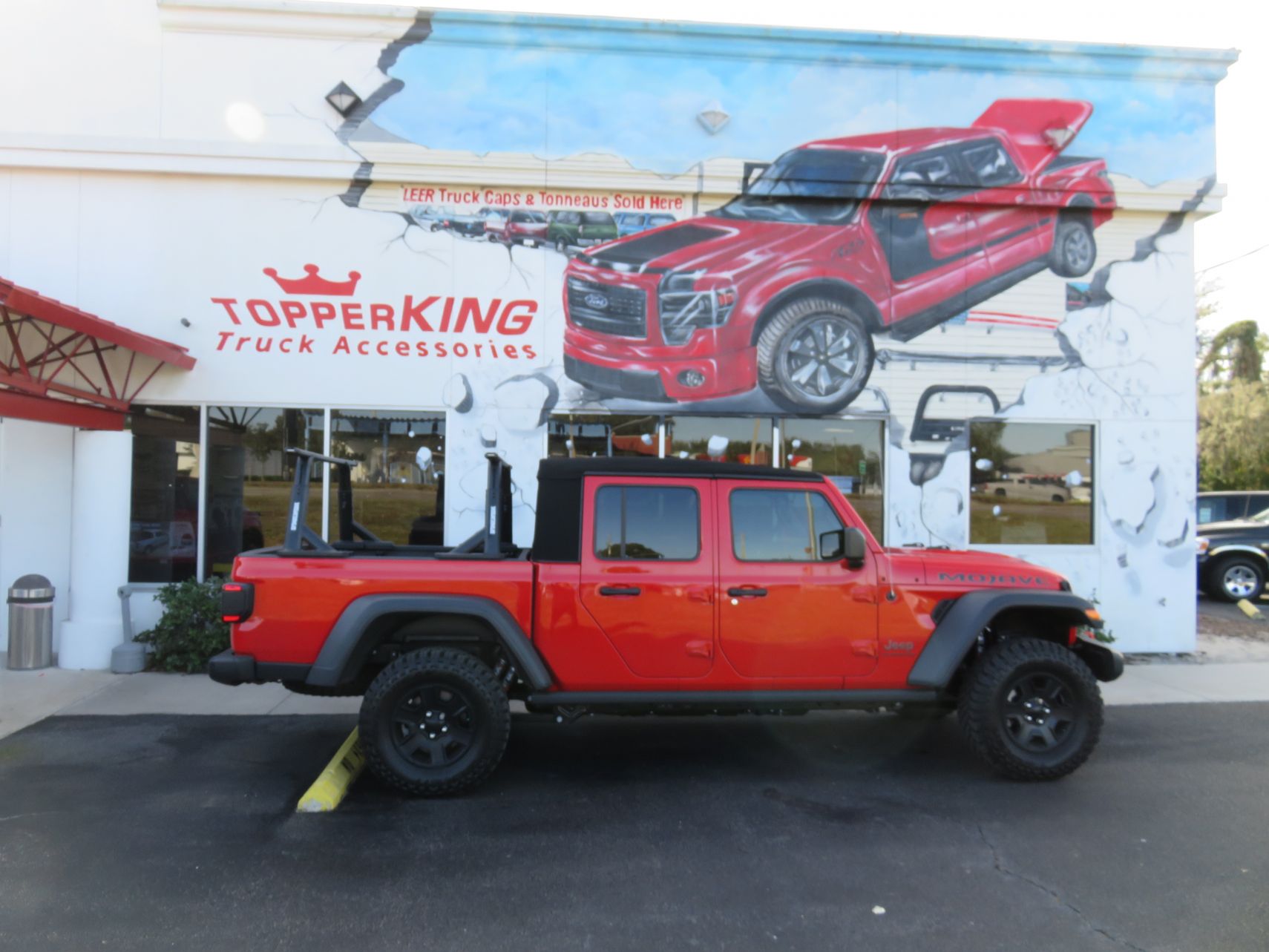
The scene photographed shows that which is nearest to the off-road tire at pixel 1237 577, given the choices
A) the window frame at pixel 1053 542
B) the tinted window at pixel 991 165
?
the window frame at pixel 1053 542

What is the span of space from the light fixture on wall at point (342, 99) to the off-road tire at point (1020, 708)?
26.3 ft

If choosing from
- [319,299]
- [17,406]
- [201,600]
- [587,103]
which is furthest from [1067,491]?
[17,406]

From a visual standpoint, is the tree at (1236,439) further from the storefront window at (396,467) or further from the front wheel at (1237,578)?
the storefront window at (396,467)

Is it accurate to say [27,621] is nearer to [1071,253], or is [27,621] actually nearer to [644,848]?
[644,848]

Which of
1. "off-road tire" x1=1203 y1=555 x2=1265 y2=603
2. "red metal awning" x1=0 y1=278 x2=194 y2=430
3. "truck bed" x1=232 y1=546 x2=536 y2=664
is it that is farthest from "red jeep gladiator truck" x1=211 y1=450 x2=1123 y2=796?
"off-road tire" x1=1203 y1=555 x2=1265 y2=603

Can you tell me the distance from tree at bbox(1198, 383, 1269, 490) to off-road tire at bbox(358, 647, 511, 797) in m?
31.8

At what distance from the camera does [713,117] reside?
902 cm

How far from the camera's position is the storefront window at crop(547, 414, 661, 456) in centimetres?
888

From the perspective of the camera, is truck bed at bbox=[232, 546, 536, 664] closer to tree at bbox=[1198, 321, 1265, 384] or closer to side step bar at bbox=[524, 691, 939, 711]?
side step bar at bbox=[524, 691, 939, 711]

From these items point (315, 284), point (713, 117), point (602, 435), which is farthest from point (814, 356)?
point (315, 284)

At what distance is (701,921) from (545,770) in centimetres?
203

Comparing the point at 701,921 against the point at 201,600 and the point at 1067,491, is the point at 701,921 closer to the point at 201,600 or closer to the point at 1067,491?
the point at 201,600

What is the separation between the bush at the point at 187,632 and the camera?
307 inches

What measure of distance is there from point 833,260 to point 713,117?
79.6 inches
